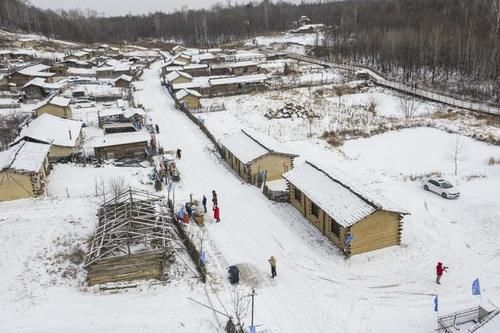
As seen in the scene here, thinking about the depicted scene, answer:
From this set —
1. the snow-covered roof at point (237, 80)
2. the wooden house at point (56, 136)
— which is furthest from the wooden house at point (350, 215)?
the snow-covered roof at point (237, 80)

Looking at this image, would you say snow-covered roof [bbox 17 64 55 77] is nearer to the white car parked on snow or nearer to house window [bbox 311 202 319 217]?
house window [bbox 311 202 319 217]

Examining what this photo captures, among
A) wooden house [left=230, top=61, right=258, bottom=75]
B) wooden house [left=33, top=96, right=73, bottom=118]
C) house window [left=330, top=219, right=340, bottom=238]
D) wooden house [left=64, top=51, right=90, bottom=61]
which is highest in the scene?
wooden house [left=64, top=51, right=90, bottom=61]

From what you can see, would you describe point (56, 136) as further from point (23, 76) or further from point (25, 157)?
point (23, 76)

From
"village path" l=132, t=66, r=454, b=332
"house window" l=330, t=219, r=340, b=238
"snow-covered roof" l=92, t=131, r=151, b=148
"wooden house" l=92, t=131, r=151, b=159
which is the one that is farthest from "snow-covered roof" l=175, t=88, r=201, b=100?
"house window" l=330, t=219, r=340, b=238

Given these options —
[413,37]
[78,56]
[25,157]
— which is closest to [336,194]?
[25,157]

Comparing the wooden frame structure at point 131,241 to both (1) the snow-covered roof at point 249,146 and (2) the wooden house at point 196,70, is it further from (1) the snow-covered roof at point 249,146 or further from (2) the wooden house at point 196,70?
(2) the wooden house at point 196,70
